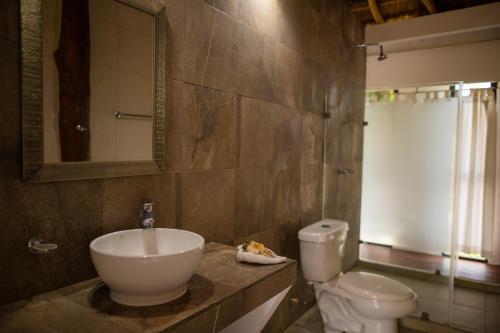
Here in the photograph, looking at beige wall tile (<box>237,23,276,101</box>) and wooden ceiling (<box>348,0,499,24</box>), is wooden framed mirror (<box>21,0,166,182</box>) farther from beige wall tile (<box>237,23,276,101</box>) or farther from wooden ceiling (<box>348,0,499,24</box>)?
wooden ceiling (<box>348,0,499,24</box>)

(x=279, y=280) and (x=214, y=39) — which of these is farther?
(x=214, y=39)

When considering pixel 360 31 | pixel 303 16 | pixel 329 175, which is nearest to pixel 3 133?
pixel 303 16

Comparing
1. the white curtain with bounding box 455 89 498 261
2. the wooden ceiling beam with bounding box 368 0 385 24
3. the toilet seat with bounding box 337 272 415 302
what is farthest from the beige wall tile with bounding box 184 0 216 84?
the white curtain with bounding box 455 89 498 261

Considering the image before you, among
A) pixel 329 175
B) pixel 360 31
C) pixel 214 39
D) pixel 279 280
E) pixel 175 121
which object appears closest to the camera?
pixel 279 280

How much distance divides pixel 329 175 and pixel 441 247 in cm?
170

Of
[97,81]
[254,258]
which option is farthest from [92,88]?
[254,258]

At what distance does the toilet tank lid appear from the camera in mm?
2406

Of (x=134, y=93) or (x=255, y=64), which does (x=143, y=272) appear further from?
(x=255, y=64)

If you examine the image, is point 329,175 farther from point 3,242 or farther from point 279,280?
point 3,242

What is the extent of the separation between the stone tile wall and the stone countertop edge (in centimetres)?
10

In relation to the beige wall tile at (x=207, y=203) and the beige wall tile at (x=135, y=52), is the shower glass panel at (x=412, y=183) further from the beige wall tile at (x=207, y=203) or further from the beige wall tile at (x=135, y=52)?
the beige wall tile at (x=135, y=52)

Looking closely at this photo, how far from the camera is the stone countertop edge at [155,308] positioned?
2.97ft

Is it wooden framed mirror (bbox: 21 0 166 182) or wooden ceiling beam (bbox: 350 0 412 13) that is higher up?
wooden ceiling beam (bbox: 350 0 412 13)

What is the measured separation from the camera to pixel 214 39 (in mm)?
1756
